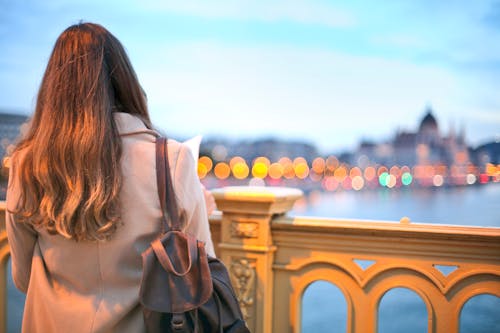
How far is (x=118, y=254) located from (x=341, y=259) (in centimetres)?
88

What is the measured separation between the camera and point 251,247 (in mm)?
1837

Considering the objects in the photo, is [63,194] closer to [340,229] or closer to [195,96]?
[340,229]

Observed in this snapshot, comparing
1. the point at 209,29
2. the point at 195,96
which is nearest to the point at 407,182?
the point at 209,29

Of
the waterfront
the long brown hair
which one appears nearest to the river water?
the waterfront

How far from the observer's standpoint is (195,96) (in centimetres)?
6625

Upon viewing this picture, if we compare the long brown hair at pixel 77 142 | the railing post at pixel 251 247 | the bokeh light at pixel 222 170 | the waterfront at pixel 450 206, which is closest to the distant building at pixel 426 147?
the waterfront at pixel 450 206

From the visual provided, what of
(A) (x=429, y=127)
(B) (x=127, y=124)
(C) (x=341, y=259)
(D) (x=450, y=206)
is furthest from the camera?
(A) (x=429, y=127)

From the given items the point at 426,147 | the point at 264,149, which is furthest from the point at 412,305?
the point at 264,149

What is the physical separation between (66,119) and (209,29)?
193 feet

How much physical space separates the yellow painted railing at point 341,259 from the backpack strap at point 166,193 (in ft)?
2.01

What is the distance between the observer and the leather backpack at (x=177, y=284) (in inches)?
43.9

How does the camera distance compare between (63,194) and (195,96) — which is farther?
(195,96)

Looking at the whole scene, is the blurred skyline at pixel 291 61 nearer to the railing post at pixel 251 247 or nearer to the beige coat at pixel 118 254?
the railing post at pixel 251 247

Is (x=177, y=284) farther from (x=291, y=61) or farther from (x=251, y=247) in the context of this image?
(x=291, y=61)
